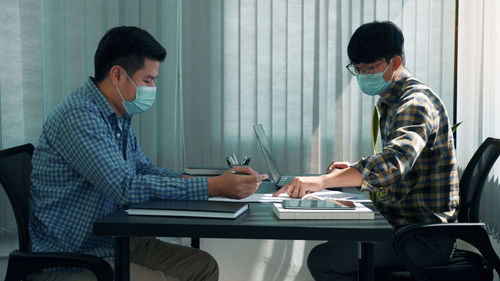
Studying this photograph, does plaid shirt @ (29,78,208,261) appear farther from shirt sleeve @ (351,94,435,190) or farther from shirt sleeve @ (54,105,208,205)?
shirt sleeve @ (351,94,435,190)

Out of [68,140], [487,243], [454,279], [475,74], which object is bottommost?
[454,279]

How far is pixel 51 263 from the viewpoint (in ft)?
4.27

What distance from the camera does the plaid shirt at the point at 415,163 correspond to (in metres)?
1.52

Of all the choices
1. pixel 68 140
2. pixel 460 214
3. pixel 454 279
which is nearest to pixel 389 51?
pixel 460 214

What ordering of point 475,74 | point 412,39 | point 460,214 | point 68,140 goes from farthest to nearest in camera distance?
point 412,39 < point 475,74 < point 460,214 < point 68,140

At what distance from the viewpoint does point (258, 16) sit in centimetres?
312

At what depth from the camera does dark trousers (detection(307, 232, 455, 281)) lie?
1.63 meters

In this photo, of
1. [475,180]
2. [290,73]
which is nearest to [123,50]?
[475,180]

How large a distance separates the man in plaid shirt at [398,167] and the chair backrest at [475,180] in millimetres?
75

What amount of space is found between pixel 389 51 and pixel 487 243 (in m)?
0.73

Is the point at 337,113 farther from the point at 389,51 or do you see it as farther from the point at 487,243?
the point at 487,243

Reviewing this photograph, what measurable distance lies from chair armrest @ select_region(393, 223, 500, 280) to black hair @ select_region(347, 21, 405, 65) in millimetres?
659

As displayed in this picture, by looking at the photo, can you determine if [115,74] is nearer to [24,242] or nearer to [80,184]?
[80,184]

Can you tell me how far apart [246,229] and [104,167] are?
44cm
